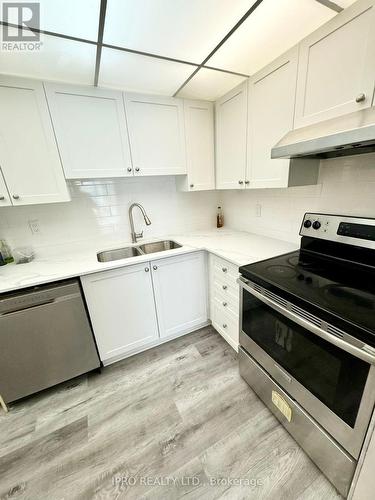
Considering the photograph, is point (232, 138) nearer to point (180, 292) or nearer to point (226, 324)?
point (180, 292)

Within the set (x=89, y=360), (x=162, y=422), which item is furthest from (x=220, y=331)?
(x=89, y=360)

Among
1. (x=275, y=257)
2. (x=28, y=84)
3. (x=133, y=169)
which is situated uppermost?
(x=28, y=84)

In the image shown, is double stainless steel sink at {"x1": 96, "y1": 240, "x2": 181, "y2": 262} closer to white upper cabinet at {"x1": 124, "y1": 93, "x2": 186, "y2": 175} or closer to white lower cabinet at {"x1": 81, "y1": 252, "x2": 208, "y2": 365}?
white lower cabinet at {"x1": 81, "y1": 252, "x2": 208, "y2": 365}

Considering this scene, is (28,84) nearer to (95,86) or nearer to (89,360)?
(95,86)

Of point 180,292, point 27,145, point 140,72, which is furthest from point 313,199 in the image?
point 27,145

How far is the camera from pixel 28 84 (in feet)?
4.55

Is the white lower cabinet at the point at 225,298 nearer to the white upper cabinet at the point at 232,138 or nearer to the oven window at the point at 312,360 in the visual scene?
the oven window at the point at 312,360

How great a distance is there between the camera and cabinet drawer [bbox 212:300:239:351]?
68.1 inches

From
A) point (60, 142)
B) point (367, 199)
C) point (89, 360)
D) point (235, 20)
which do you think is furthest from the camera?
point (89, 360)

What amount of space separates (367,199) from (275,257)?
0.63 m

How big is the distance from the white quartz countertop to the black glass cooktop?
0.22 m

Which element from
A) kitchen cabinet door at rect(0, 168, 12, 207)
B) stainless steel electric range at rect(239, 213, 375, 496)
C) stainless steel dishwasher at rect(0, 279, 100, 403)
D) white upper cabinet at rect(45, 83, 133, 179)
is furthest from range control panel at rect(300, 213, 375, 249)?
kitchen cabinet door at rect(0, 168, 12, 207)

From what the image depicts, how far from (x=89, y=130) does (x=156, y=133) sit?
548mm

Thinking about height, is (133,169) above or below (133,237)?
above
